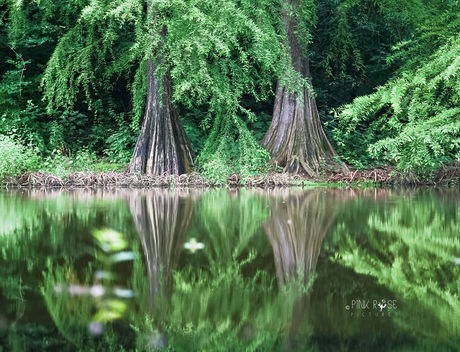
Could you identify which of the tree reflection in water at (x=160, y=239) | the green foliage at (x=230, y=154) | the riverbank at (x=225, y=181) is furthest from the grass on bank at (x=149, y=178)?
the tree reflection in water at (x=160, y=239)

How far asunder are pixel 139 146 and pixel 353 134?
5.16 meters

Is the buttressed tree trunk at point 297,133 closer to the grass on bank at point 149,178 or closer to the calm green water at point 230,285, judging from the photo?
the grass on bank at point 149,178

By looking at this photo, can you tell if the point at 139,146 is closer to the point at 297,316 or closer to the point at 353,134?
the point at 353,134

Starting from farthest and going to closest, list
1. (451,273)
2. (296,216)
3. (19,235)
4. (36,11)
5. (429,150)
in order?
(36,11), (429,150), (296,216), (19,235), (451,273)

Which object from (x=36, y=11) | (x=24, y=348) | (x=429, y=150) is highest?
(x=36, y=11)

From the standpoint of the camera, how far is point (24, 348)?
5.30 feet

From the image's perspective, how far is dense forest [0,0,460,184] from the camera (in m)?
9.45

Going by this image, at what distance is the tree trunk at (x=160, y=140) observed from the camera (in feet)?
34.0

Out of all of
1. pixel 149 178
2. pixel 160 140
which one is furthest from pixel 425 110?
pixel 149 178

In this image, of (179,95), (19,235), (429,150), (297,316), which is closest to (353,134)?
(429,150)

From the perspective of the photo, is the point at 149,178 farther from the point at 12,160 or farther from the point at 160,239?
the point at 160,239

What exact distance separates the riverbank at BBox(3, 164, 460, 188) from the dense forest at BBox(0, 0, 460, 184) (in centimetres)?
19

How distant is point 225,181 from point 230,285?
785 cm

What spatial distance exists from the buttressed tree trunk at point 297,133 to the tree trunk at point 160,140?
195 cm
